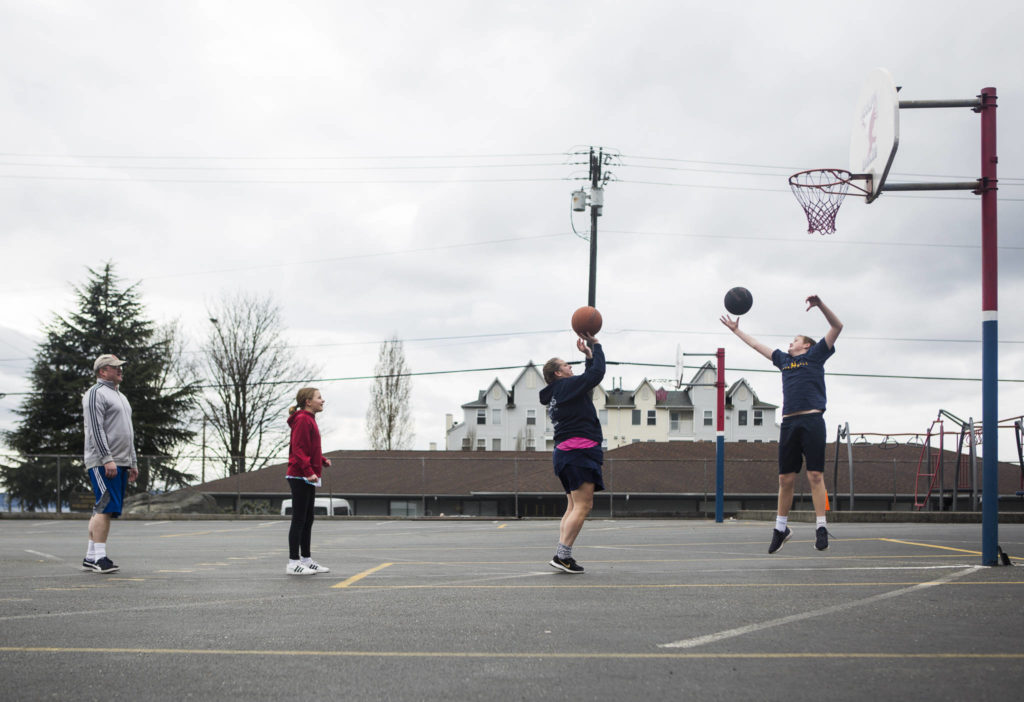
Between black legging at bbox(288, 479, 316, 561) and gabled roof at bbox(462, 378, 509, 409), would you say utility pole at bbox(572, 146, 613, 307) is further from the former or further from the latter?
gabled roof at bbox(462, 378, 509, 409)

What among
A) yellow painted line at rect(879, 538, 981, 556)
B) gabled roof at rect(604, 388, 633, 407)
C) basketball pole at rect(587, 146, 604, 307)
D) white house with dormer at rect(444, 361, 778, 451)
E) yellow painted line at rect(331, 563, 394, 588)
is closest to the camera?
yellow painted line at rect(331, 563, 394, 588)

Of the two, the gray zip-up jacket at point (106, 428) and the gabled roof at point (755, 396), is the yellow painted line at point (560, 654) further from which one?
the gabled roof at point (755, 396)

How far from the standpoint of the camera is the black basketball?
1188 centimetres

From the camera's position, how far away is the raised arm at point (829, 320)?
788 centimetres

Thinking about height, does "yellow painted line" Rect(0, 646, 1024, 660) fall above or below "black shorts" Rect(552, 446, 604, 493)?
below

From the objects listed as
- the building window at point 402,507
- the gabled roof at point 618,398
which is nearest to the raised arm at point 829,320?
the building window at point 402,507

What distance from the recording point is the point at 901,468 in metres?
40.9

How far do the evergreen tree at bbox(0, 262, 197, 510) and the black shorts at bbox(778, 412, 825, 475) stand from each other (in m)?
38.6

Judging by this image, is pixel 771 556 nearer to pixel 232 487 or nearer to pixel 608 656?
pixel 608 656

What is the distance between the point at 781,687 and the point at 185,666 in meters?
2.38

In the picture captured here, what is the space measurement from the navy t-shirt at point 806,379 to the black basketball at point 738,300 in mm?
3662

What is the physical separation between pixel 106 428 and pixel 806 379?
5986 mm

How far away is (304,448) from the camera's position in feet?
25.7

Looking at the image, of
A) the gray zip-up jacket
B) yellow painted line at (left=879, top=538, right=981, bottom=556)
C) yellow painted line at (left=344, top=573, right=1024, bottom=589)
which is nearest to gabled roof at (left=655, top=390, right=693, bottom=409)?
yellow painted line at (left=879, top=538, right=981, bottom=556)
